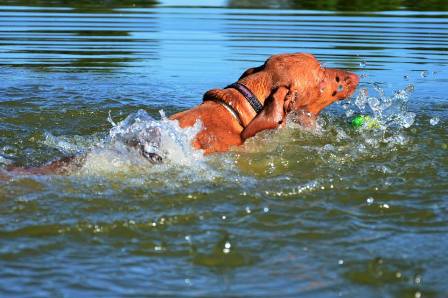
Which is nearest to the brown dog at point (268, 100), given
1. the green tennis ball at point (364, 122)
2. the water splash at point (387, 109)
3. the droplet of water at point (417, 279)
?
the green tennis ball at point (364, 122)

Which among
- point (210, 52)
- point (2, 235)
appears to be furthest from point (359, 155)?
point (210, 52)

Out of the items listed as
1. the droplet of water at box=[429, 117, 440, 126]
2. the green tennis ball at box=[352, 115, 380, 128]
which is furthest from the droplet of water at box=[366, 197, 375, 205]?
the droplet of water at box=[429, 117, 440, 126]

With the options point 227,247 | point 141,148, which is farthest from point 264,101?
point 227,247

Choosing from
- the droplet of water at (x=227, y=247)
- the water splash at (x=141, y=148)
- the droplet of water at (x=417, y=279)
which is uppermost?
the droplet of water at (x=417, y=279)

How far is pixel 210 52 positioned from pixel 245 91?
7.12 meters

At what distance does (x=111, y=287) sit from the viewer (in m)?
4.54

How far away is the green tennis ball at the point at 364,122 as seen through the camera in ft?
28.4

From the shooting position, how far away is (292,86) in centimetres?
781

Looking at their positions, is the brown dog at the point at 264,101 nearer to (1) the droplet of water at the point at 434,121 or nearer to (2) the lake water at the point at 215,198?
(2) the lake water at the point at 215,198

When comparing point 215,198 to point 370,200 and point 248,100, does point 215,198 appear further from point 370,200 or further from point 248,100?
point 248,100

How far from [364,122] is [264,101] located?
154cm

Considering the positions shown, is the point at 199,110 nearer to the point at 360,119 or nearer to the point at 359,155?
the point at 359,155

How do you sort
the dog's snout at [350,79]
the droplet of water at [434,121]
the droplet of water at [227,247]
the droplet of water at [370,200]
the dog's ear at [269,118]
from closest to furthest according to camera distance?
1. the droplet of water at [227,247]
2. the droplet of water at [370,200]
3. the dog's ear at [269,118]
4. the dog's snout at [350,79]
5. the droplet of water at [434,121]

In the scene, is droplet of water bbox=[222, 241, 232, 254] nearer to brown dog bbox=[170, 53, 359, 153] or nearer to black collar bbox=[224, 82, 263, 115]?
brown dog bbox=[170, 53, 359, 153]
